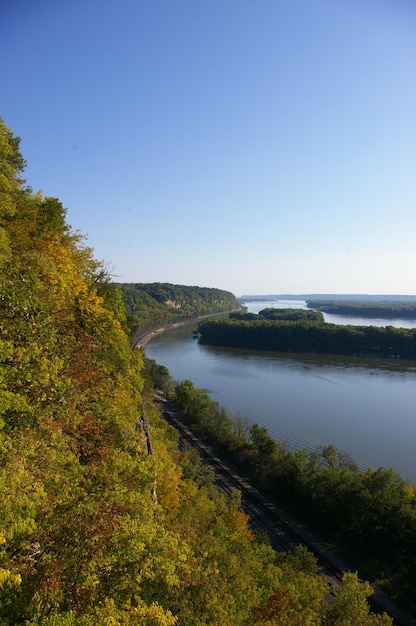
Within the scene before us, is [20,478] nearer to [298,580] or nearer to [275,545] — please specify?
[298,580]

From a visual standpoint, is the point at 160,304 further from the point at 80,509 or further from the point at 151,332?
the point at 80,509

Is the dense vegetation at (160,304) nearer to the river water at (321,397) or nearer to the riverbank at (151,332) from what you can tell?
the riverbank at (151,332)

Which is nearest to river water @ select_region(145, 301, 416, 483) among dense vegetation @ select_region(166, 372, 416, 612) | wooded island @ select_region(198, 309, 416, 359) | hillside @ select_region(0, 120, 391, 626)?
dense vegetation @ select_region(166, 372, 416, 612)

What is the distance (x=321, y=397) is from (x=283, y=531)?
88.6 ft

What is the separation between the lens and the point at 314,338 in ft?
299

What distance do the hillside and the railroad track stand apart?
22.8 ft

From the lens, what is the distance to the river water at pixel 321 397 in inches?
1357

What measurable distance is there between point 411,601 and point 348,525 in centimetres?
558

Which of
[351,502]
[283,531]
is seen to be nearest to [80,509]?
[283,531]

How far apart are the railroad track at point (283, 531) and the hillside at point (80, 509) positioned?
6.94 m

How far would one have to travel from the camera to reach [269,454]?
99.4 feet

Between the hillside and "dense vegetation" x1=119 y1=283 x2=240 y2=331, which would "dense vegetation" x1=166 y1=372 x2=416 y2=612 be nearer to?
the hillside

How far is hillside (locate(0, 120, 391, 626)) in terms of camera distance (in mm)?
5227

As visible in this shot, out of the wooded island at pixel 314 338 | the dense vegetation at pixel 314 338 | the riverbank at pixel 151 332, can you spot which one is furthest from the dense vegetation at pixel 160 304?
the dense vegetation at pixel 314 338
